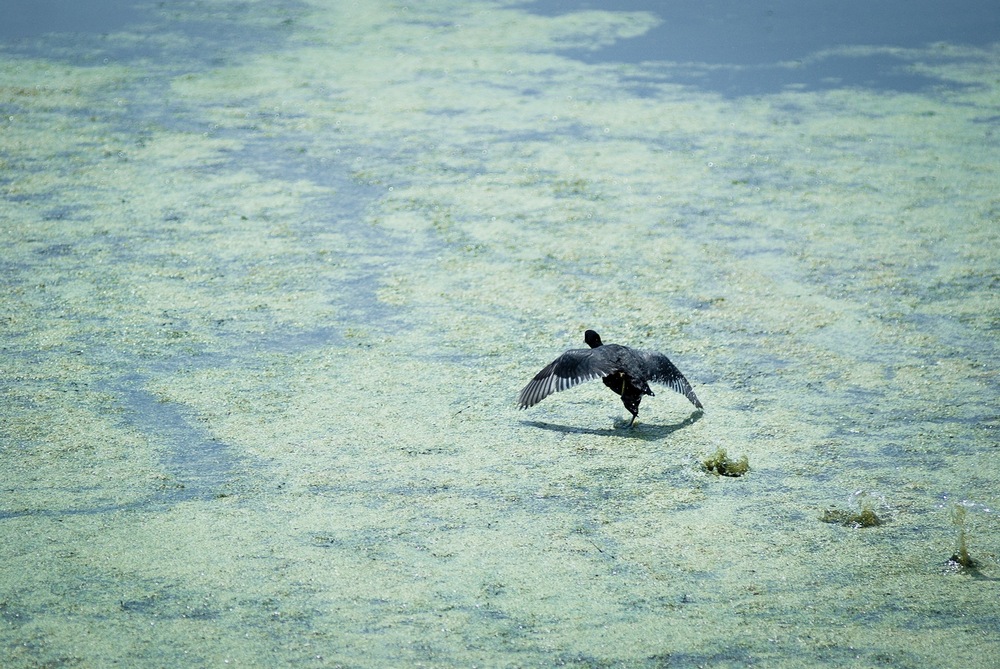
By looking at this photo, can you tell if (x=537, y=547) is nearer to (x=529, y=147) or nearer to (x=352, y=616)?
(x=352, y=616)

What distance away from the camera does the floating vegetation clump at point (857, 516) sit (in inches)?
70.9

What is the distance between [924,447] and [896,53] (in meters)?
3.02

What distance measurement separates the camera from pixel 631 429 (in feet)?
6.96

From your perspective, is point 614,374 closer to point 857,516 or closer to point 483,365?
point 483,365

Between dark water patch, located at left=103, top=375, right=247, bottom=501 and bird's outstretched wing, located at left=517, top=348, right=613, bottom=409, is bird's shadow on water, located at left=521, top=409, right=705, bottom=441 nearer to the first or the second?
bird's outstretched wing, located at left=517, top=348, right=613, bottom=409

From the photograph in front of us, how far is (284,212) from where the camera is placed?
3111mm

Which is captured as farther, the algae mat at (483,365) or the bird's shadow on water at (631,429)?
the bird's shadow on water at (631,429)

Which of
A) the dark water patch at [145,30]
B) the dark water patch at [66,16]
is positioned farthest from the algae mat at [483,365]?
the dark water patch at [66,16]

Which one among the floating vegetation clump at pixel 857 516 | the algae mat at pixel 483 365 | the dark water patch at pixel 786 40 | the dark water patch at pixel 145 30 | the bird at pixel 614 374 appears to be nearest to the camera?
the algae mat at pixel 483 365

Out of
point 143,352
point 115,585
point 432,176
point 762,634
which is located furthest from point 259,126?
point 762,634

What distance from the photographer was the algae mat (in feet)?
5.24

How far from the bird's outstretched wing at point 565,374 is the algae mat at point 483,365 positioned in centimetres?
6

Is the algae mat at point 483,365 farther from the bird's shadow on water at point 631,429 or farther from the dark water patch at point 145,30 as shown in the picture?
the dark water patch at point 145,30

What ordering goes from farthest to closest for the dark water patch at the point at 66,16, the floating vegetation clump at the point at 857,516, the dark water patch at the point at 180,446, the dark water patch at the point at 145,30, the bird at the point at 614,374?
the dark water patch at the point at 66,16 → the dark water patch at the point at 145,30 → the bird at the point at 614,374 → the dark water patch at the point at 180,446 → the floating vegetation clump at the point at 857,516
